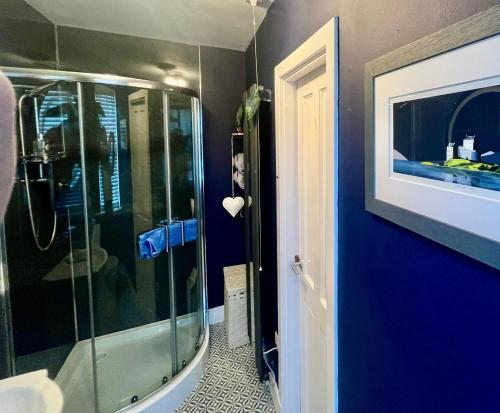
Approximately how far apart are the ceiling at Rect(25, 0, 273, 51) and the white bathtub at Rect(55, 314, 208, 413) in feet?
7.38

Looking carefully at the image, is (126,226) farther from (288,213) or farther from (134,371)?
(288,213)

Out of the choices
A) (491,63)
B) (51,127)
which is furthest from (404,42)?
(51,127)

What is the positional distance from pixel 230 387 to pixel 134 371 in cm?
68

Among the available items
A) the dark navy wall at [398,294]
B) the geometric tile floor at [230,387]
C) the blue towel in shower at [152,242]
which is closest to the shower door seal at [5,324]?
the blue towel in shower at [152,242]

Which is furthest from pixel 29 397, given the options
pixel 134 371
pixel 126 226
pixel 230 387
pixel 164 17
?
pixel 164 17

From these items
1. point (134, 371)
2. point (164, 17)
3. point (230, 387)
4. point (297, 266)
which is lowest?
point (230, 387)

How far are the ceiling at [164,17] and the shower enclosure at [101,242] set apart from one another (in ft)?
1.47

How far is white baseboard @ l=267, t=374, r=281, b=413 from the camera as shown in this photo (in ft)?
6.39

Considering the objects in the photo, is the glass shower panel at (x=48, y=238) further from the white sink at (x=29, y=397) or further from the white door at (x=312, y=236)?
the white door at (x=312, y=236)

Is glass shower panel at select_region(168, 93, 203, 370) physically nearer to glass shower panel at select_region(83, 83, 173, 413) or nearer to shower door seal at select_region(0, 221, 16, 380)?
glass shower panel at select_region(83, 83, 173, 413)

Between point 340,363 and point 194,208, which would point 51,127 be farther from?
point 340,363

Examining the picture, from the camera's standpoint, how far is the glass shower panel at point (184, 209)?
2488mm

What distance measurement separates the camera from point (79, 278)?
91.7 inches

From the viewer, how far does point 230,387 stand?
86.1 inches
